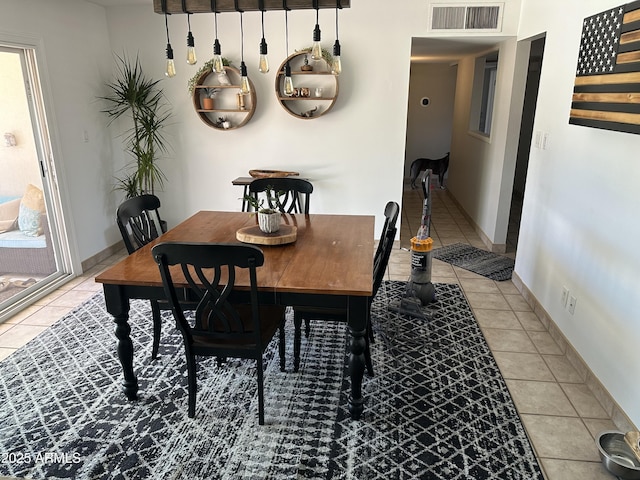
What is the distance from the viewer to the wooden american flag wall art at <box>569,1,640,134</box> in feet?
6.91

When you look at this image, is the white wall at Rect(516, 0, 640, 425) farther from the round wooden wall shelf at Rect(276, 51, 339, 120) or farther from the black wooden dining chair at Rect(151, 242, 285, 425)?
the round wooden wall shelf at Rect(276, 51, 339, 120)

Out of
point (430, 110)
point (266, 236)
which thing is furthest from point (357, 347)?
point (430, 110)

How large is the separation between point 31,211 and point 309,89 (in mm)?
2744

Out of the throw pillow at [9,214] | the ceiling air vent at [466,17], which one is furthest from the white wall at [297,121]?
the throw pillow at [9,214]

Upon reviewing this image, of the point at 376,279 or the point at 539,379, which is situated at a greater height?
the point at 376,279

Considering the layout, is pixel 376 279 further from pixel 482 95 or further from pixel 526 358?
pixel 482 95

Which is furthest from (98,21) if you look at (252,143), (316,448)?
(316,448)

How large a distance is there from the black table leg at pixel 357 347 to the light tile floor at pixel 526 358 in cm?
86

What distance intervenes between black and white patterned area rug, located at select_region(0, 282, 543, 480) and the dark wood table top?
2.39 ft

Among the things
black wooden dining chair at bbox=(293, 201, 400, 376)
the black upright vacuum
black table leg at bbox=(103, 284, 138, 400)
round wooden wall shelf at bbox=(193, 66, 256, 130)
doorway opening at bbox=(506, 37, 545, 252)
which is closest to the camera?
black table leg at bbox=(103, 284, 138, 400)

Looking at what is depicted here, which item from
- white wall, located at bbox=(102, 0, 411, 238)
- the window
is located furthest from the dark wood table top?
the window

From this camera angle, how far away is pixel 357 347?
218 centimetres

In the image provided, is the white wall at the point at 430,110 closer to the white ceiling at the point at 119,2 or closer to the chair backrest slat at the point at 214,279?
the white ceiling at the point at 119,2

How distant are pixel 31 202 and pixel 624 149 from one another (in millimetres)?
4261
